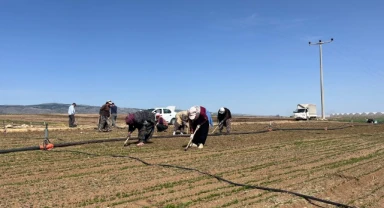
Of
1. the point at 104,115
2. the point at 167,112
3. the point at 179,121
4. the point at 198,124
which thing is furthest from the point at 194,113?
the point at 167,112

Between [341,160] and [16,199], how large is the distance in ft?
29.5

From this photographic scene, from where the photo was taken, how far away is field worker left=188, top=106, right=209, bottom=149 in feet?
47.5

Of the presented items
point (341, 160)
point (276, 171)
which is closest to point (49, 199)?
point (276, 171)

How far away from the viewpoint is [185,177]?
909cm

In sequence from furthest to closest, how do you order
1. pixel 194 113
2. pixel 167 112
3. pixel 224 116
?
pixel 167 112
pixel 224 116
pixel 194 113

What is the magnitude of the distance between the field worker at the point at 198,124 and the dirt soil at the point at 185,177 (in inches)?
32.8

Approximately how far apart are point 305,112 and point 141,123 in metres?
46.5

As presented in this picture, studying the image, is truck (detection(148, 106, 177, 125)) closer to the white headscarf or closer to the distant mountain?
the white headscarf

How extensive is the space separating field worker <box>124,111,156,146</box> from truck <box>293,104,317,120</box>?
45294 mm

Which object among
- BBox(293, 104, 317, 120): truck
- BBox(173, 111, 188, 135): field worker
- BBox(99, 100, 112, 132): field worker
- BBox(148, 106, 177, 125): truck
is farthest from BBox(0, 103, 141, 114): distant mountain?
BBox(173, 111, 188, 135): field worker

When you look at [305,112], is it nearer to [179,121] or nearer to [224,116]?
[224,116]

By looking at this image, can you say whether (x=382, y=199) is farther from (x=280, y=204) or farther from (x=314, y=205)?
(x=280, y=204)

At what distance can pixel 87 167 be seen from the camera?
10.4m

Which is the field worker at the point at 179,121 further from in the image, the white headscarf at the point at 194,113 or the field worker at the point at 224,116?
the white headscarf at the point at 194,113
